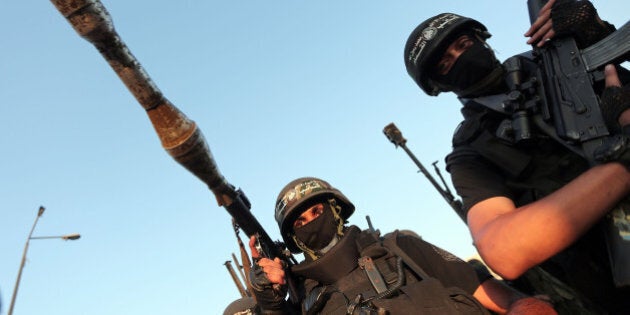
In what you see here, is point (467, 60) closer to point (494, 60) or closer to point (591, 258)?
point (494, 60)

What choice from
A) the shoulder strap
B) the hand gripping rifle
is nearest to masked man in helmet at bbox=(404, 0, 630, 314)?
the shoulder strap

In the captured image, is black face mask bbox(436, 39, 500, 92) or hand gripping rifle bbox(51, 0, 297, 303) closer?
hand gripping rifle bbox(51, 0, 297, 303)

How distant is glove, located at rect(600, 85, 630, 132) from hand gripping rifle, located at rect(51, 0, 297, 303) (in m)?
2.68

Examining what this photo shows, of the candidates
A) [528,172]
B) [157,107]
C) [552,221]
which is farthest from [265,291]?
[552,221]

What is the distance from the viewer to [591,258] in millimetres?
2852

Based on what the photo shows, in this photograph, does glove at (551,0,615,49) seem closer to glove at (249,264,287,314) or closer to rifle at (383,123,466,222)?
glove at (249,264,287,314)

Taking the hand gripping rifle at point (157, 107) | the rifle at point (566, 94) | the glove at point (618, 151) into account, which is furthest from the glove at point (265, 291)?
the glove at point (618, 151)

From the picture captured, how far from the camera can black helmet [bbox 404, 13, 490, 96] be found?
325 centimetres

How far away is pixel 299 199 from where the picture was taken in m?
4.86

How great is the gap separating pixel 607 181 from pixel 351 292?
2545 mm

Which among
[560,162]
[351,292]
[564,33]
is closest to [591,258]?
[560,162]

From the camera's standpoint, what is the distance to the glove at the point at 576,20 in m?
2.74

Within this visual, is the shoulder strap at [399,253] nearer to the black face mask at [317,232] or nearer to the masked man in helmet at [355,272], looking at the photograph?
the masked man in helmet at [355,272]

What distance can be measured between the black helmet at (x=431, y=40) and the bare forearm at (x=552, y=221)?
1352 mm
